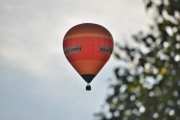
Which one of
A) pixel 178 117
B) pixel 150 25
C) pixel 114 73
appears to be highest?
pixel 150 25

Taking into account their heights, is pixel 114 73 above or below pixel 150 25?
below

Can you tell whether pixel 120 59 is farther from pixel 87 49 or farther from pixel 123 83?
pixel 87 49

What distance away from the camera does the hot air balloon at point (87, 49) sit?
129ft

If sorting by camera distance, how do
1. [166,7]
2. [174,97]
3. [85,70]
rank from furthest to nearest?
1. [85,70]
2. [166,7]
3. [174,97]

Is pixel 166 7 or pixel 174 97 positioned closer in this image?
pixel 174 97

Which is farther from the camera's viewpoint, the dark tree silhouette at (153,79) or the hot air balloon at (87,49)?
the hot air balloon at (87,49)

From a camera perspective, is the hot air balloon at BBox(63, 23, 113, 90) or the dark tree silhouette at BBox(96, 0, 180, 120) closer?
the dark tree silhouette at BBox(96, 0, 180, 120)

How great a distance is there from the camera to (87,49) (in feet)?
133

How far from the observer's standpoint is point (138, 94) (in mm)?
11602

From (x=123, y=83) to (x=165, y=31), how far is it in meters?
1.15

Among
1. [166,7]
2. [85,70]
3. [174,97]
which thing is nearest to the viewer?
[174,97]

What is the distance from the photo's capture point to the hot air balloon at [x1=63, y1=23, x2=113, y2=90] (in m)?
39.3

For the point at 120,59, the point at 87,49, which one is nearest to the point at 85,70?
the point at 87,49

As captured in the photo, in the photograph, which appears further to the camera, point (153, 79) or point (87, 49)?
point (87, 49)
